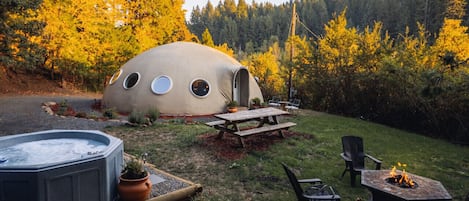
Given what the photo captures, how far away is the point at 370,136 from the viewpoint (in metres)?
8.80

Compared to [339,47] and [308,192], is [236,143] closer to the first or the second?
[308,192]

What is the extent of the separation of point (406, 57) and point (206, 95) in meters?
7.54

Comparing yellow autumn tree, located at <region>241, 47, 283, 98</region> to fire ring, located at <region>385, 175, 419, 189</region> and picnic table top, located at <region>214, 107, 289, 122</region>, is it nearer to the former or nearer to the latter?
picnic table top, located at <region>214, 107, 289, 122</region>

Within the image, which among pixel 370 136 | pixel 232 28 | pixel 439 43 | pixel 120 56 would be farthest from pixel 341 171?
pixel 232 28

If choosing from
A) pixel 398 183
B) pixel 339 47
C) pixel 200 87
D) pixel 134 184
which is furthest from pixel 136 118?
pixel 339 47

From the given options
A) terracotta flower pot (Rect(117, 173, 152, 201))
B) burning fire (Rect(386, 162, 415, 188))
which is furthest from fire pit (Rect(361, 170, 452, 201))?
terracotta flower pot (Rect(117, 173, 152, 201))

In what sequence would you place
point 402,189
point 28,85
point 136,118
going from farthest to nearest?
1. point 28,85
2. point 136,118
3. point 402,189

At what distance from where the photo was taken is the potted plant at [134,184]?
390cm

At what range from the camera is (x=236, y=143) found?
7320 mm

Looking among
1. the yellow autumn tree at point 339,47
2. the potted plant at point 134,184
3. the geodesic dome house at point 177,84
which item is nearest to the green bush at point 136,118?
the geodesic dome house at point 177,84

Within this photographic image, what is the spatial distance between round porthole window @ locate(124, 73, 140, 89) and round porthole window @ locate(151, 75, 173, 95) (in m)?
1.00

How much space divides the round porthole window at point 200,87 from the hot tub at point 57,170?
7.71 meters

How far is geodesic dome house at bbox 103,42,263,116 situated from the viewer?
11969 millimetres

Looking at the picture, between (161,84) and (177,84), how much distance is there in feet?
2.25
